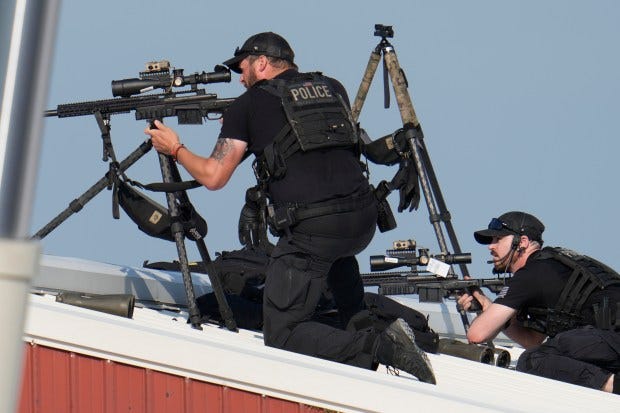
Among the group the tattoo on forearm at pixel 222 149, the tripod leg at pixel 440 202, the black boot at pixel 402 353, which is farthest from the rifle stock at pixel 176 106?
the tripod leg at pixel 440 202

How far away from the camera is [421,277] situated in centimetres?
1030

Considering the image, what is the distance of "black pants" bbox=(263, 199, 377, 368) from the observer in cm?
710

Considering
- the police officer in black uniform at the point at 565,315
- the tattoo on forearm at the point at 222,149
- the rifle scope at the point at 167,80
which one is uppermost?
the rifle scope at the point at 167,80

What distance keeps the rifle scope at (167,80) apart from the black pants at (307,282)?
1491mm

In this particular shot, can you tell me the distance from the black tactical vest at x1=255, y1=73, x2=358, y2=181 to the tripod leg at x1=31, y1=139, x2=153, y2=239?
4.60ft

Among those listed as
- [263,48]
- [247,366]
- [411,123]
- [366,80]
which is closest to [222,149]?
[263,48]

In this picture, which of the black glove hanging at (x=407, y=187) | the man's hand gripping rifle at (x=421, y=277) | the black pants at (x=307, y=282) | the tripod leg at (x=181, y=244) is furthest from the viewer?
the man's hand gripping rifle at (x=421, y=277)

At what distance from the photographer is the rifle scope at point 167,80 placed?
830 centimetres

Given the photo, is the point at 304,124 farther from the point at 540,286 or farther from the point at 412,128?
the point at 412,128

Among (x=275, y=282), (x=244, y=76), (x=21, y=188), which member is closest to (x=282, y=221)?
(x=275, y=282)

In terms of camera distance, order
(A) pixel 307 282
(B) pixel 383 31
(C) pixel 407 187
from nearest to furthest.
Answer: (A) pixel 307 282
(C) pixel 407 187
(B) pixel 383 31

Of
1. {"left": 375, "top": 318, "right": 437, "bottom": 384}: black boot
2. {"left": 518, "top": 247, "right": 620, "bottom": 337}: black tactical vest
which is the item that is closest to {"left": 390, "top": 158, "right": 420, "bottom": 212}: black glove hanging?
{"left": 518, "top": 247, "right": 620, "bottom": 337}: black tactical vest

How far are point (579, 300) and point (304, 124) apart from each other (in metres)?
2.32

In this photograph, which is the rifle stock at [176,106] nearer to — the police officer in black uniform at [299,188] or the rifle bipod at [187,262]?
the rifle bipod at [187,262]
